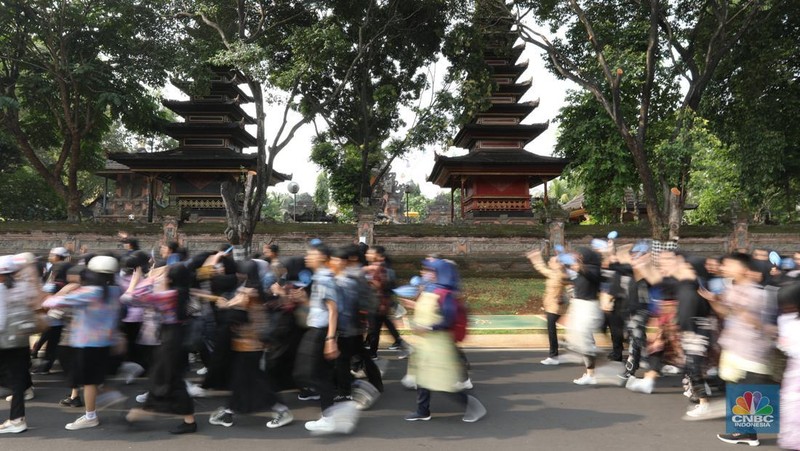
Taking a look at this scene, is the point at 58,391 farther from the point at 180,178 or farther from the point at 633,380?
the point at 180,178

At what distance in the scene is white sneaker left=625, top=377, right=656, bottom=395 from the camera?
6625mm

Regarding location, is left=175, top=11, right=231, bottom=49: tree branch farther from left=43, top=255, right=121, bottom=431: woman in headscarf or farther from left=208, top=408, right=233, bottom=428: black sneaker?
left=208, top=408, right=233, bottom=428: black sneaker

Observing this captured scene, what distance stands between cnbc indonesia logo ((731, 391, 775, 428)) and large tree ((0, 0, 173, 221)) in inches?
838

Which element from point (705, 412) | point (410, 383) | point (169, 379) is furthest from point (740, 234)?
point (169, 379)

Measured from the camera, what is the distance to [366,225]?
69.2 ft

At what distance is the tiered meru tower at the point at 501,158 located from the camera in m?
26.4

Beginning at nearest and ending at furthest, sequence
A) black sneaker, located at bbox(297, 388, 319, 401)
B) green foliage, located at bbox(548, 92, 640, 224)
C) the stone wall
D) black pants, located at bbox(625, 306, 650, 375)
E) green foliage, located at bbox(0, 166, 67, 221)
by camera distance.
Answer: black sneaker, located at bbox(297, 388, 319, 401) → black pants, located at bbox(625, 306, 650, 375) → the stone wall → green foliage, located at bbox(548, 92, 640, 224) → green foliage, located at bbox(0, 166, 67, 221)

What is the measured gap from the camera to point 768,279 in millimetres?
7629

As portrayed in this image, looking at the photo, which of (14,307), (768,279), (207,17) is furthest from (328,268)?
(207,17)

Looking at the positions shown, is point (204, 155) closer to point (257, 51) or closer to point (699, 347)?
point (257, 51)

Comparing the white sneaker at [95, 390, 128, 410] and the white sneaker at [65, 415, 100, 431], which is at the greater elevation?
the white sneaker at [95, 390, 128, 410]

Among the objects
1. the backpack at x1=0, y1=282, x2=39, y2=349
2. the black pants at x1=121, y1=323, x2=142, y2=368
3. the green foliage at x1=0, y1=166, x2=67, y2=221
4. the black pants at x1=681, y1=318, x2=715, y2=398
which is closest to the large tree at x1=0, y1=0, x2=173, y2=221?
the green foliage at x1=0, y1=166, x2=67, y2=221

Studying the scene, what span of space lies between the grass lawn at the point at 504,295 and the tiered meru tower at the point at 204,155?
46.7ft

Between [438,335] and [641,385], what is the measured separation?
3.19 m
